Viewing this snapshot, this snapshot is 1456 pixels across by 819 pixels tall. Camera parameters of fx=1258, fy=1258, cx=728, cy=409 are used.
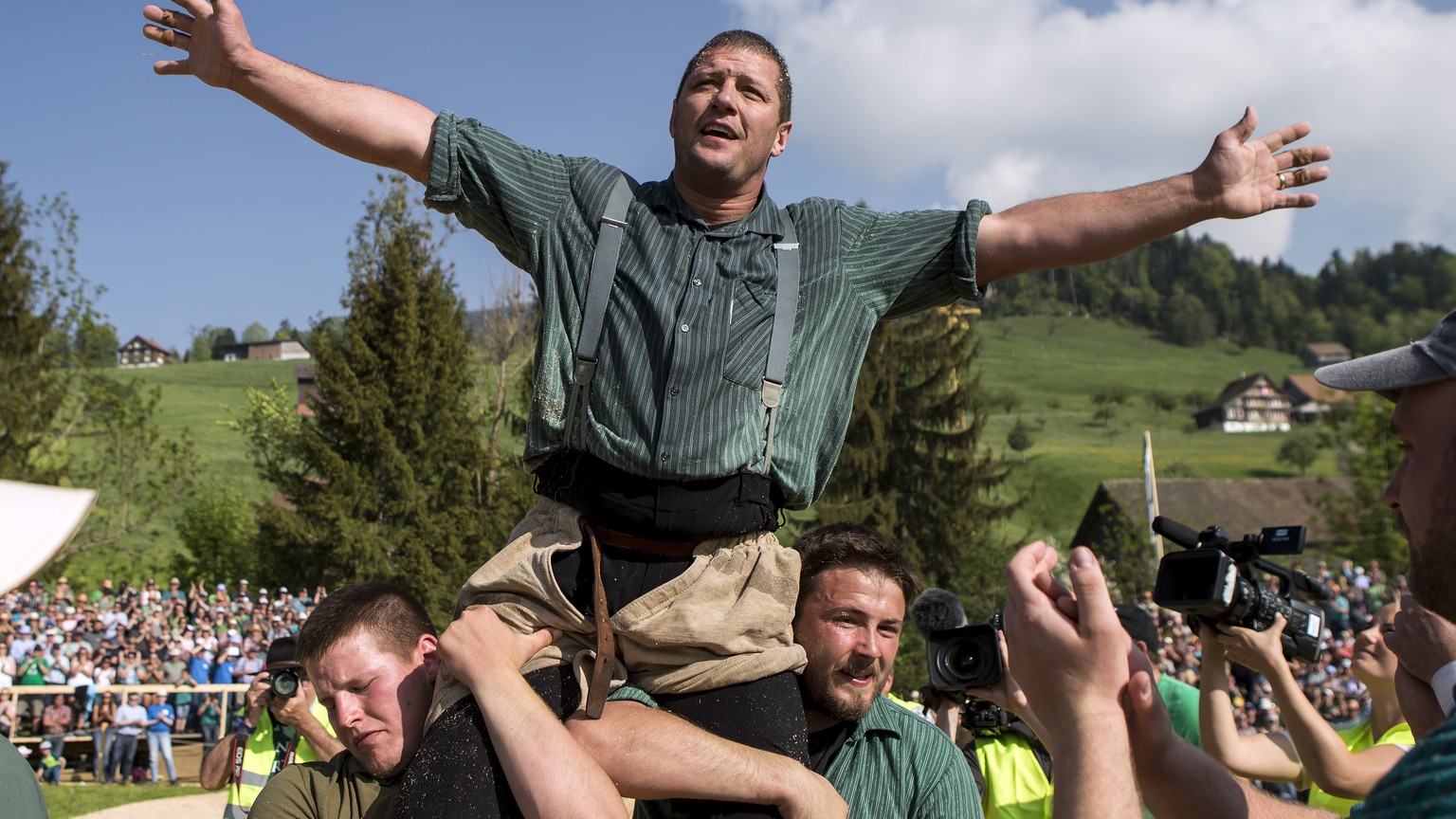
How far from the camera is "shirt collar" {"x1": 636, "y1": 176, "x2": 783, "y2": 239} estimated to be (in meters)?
3.18

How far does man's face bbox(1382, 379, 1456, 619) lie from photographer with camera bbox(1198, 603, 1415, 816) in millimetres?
1566

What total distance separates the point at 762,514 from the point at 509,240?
1.00 metres

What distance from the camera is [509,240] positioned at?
10.8ft

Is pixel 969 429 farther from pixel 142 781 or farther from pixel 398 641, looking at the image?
pixel 398 641

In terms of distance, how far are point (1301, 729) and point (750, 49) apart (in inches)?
120

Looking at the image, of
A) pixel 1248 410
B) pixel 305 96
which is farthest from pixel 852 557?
pixel 1248 410

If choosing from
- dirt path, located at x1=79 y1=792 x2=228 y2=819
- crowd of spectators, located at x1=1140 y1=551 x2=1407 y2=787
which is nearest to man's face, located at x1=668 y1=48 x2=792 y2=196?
dirt path, located at x1=79 y1=792 x2=228 y2=819

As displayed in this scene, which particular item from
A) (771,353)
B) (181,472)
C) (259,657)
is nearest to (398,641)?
(771,353)

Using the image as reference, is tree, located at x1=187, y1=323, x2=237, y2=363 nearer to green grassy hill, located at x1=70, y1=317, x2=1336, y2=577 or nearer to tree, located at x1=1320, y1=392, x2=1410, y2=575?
green grassy hill, located at x1=70, y1=317, x2=1336, y2=577

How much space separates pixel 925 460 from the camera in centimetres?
3884

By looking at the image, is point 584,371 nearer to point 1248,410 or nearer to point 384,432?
point 384,432

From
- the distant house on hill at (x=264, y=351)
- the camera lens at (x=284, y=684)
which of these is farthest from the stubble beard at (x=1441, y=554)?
the distant house on hill at (x=264, y=351)

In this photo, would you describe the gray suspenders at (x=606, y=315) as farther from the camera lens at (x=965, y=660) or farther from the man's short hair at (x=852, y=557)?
the man's short hair at (x=852, y=557)

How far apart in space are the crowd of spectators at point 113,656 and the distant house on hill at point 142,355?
95604 mm
